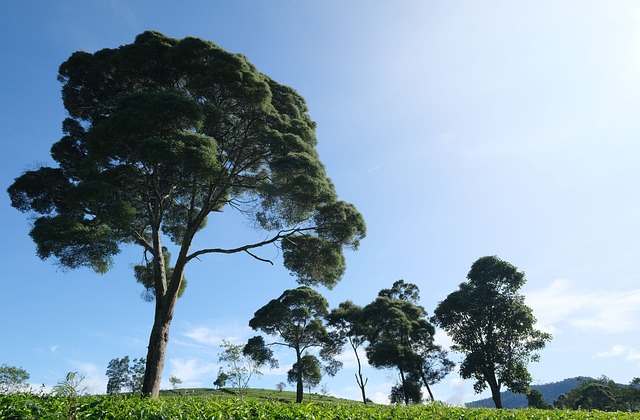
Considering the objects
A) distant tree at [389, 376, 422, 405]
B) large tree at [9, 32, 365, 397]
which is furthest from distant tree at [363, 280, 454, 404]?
large tree at [9, 32, 365, 397]

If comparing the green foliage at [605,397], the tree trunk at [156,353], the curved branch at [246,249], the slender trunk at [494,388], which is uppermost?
the curved branch at [246,249]

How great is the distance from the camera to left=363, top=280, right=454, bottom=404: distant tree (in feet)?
116

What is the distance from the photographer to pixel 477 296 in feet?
108

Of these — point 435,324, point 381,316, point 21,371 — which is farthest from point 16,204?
point 21,371

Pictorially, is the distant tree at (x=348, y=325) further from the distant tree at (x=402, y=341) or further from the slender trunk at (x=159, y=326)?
the slender trunk at (x=159, y=326)

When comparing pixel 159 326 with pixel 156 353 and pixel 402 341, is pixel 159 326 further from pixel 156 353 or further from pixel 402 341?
pixel 402 341

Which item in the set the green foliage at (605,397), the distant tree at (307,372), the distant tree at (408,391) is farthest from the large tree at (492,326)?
the green foliage at (605,397)

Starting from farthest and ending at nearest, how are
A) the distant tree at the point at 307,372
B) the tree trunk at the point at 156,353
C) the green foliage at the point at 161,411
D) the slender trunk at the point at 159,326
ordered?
the distant tree at the point at 307,372
the slender trunk at the point at 159,326
the tree trunk at the point at 156,353
the green foliage at the point at 161,411

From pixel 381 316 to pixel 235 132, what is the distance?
85.6ft

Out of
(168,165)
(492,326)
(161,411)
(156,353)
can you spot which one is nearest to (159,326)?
(156,353)

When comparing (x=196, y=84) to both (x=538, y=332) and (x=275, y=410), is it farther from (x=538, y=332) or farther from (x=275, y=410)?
(x=538, y=332)

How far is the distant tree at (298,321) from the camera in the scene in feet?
133

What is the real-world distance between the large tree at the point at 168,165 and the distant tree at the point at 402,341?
21.5 meters

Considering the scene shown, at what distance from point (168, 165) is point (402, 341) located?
99.8ft
